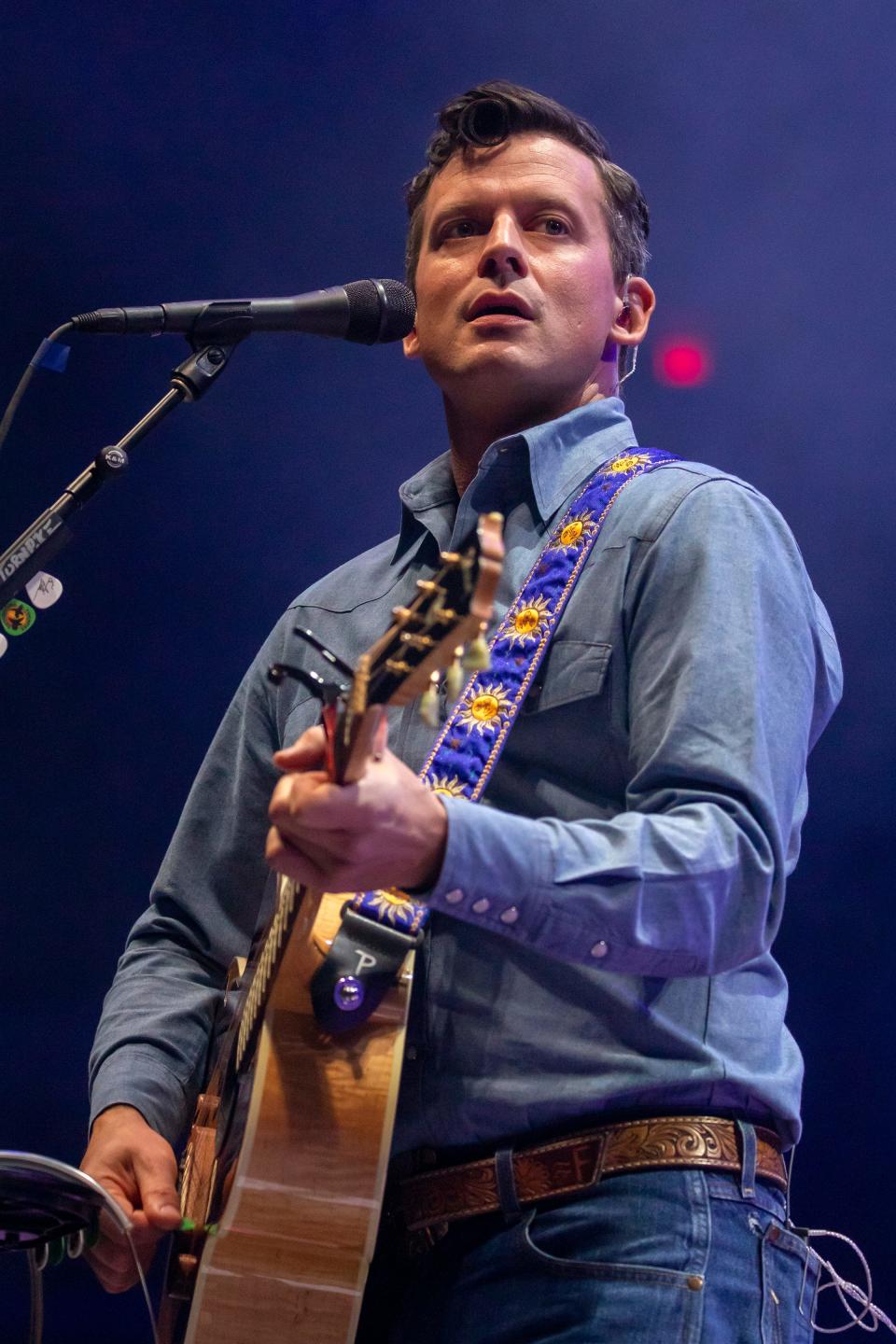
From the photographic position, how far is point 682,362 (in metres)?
3.78

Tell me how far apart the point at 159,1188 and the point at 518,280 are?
1488 mm

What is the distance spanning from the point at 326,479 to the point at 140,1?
140 cm

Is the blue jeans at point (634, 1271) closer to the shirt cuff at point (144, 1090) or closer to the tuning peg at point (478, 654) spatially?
the shirt cuff at point (144, 1090)

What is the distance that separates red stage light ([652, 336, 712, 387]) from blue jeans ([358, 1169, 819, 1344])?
2.53m

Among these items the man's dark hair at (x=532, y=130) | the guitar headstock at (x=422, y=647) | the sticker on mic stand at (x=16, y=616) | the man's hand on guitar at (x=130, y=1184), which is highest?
the man's dark hair at (x=532, y=130)

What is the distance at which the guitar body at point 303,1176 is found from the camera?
1572mm

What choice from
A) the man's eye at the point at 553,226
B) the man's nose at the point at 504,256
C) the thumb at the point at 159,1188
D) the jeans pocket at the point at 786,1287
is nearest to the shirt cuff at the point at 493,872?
the jeans pocket at the point at 786,1287

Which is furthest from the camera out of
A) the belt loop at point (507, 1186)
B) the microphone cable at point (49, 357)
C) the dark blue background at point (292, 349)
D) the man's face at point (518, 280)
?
the dark blue background at point (292, 349)

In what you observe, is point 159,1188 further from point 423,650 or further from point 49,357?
point 49,357

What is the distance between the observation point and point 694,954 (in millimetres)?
1475

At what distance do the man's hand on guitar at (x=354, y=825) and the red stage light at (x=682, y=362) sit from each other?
2.67 metres

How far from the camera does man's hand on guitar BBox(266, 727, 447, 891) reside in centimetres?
125

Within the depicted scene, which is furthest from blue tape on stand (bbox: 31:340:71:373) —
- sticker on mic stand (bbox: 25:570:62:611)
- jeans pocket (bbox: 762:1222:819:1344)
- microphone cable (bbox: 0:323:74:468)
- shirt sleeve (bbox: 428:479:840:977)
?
jeans pocket (bbox: 762:1222:819:1344)

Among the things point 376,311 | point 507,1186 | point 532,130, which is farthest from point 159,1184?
point 532,130
